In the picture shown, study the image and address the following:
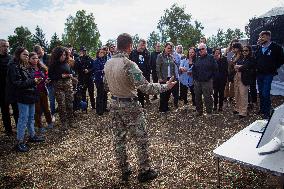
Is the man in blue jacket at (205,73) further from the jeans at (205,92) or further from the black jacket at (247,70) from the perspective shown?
the black jacket at (247,70)

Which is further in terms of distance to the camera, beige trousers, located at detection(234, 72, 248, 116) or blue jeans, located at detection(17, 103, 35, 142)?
beige trousers, located at detection(234, 72, 248, 116)

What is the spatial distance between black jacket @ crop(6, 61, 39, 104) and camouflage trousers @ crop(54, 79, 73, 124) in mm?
985

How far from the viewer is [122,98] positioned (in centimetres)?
439

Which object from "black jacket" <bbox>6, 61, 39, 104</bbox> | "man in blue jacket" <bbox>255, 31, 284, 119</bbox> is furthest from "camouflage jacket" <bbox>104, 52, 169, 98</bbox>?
"man in blue jacket" <bbox>255, 31, 284, 119</bbox>

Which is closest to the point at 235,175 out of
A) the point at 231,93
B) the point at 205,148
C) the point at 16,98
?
the point at 205,148

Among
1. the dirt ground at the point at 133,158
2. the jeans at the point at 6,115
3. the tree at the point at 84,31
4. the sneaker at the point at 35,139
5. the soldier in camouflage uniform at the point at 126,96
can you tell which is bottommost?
the dirt ground at the point at 133,158

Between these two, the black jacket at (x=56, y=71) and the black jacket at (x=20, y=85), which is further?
the black jacket at (x=56, y=71)

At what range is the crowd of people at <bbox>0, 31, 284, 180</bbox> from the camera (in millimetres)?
6418

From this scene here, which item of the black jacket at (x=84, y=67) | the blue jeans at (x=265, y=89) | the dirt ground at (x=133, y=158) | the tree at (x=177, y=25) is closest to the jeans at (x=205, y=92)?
the dirt ground at (x=133, y=158)

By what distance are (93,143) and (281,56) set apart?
16.7ft

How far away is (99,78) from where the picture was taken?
30.8 ft

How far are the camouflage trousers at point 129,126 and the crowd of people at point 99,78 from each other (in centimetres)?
131

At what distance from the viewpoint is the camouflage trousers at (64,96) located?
7465mm

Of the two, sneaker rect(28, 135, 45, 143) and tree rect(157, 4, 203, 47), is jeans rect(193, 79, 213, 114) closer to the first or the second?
sneaker rect(28, 135, 45, 143)
